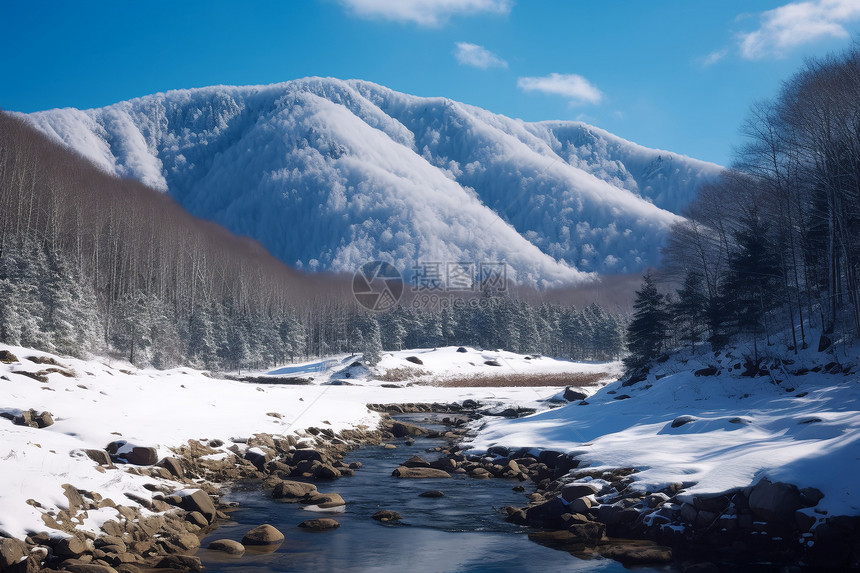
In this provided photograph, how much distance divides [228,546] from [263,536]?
84 cm

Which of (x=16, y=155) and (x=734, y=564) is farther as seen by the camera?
(x=16, y=155)

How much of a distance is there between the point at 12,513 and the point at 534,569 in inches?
360

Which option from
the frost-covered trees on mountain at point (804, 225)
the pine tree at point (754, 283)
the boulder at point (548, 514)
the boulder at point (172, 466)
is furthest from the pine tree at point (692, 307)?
the boulder at point (172, 466)

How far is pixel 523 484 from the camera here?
57.9 ft

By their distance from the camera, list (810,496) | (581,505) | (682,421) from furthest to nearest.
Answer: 1. (682,421)
2. (581,505)
3. (810,496)

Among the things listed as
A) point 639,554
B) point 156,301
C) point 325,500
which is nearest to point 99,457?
point 325,500

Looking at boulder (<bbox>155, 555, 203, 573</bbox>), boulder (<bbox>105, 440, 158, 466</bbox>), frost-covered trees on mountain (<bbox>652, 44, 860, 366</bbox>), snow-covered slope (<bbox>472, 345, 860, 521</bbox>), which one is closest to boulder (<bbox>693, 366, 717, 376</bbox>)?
snow-covered slope (<bbox>472, 345, 860, 521</bbox>)

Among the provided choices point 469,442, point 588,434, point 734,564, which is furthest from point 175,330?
point 734,564

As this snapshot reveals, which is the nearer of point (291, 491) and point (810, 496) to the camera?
point (810, 496)

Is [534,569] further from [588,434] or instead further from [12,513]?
[588,434]

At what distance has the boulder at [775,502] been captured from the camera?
1038 cm

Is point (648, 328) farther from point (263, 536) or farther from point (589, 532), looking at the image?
point (263, 536)

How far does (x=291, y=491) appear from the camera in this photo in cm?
1559

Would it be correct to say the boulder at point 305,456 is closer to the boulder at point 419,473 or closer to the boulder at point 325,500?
the boulder at point 419,473
